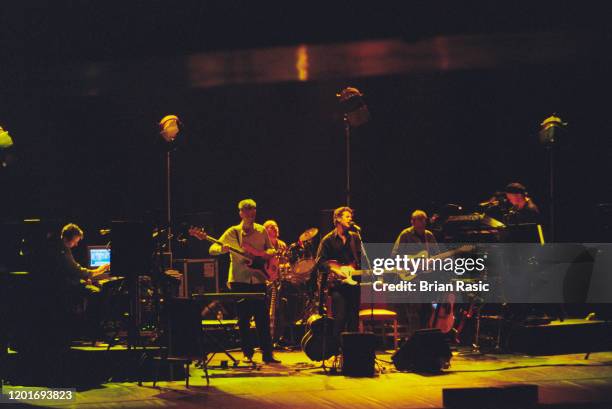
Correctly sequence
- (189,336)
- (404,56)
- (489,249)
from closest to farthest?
(404,56)
(189,336)
(489,249)

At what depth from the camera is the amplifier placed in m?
13.1

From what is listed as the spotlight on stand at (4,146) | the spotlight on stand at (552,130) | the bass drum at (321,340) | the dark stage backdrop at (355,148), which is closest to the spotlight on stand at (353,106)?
the dark stage backdrop at (355,148)

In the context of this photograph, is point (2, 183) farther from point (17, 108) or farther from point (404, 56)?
point (404, 56)

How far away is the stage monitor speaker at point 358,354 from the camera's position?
10.1m

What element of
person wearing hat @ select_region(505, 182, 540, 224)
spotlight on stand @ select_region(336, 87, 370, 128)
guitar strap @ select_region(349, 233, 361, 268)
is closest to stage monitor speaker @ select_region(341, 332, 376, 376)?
guitar strap @ select_region(349, 233, 361, 268)

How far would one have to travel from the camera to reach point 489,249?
1173cm

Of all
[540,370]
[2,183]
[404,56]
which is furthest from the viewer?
[2,183]

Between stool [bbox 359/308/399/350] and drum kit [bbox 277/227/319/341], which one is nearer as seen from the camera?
stool [bbox 359/308/399/350]

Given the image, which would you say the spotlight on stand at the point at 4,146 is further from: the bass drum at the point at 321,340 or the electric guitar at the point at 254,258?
the bass drum at the point at 321,340

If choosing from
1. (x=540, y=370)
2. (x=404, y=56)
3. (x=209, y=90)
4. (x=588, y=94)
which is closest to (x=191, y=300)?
(x=540, y=370)

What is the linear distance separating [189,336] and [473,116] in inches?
293

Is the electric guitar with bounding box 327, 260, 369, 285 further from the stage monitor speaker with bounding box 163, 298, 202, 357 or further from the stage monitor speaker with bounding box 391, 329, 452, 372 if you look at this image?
the stage monitor speaker with bounding box 163, 298, 202, 357

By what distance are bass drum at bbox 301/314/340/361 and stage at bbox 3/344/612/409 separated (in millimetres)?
236

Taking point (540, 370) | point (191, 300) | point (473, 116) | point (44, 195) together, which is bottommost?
point (540, 370)
